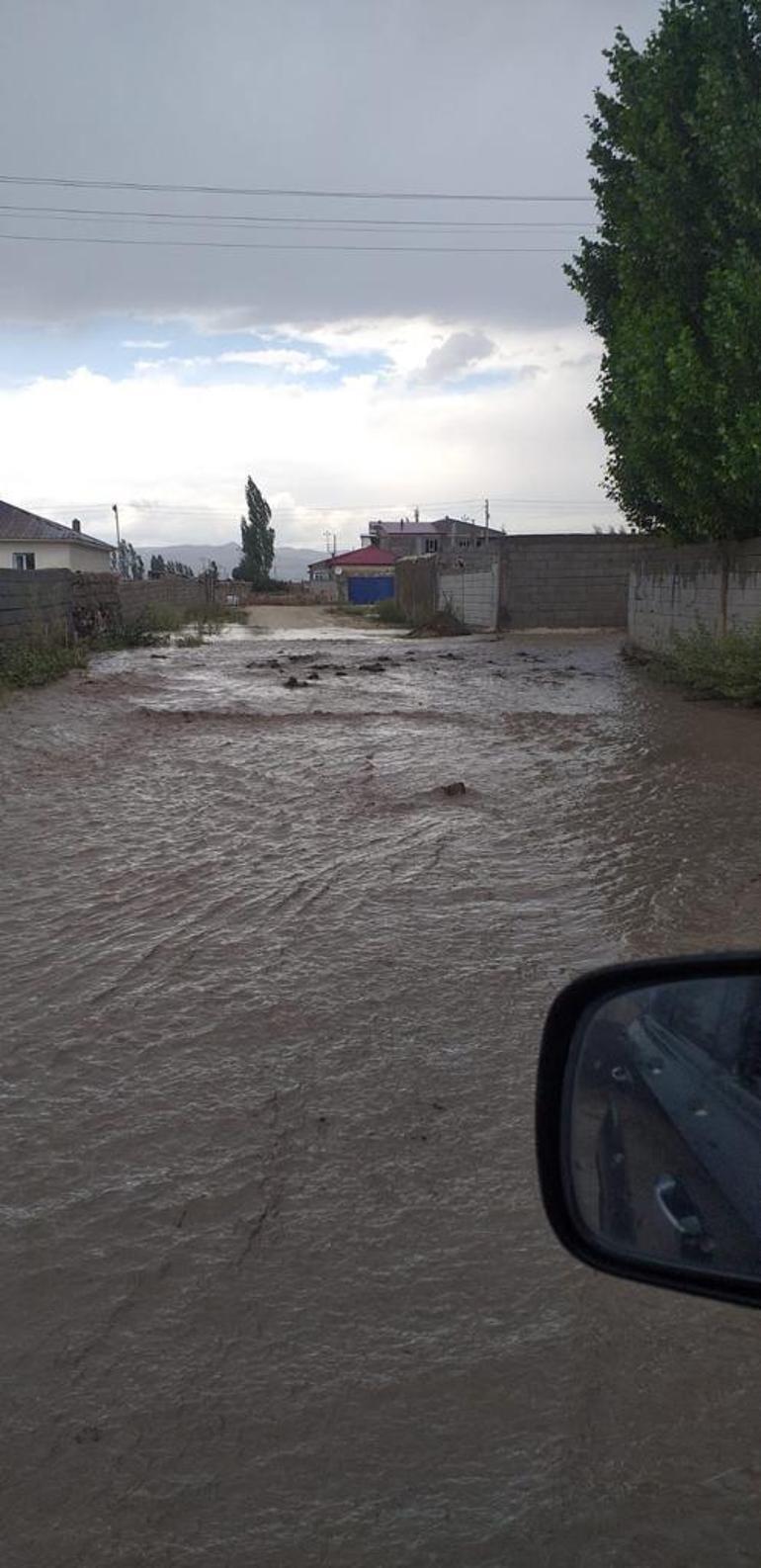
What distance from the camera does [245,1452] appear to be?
222cm

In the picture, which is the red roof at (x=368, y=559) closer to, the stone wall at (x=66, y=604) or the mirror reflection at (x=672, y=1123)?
the stone wall at (x=66, y=604)

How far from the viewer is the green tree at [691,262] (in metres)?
13.6

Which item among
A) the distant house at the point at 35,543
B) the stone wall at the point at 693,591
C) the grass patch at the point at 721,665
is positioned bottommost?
the grass patch at the point at 721,665

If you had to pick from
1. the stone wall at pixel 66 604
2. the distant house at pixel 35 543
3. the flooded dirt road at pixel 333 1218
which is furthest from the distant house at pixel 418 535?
the flooded dirt road at pixel 333 1218

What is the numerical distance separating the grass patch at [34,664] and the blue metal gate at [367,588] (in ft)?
161

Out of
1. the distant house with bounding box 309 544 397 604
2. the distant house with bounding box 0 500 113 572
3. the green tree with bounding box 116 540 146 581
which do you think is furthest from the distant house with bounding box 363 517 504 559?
the distant house with bounding box 0 500 113 572

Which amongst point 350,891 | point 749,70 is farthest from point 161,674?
point 350,891

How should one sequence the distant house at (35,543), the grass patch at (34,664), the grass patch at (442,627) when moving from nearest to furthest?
1. the grass patch at (34,664)
2. the grass patch at (442,627)
3. the distant house at (35,543)

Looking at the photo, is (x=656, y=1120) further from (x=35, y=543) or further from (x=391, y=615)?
(x=35, y=543)

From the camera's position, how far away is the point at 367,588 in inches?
2670

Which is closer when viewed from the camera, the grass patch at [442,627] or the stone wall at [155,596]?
the grass patch at [442,627]

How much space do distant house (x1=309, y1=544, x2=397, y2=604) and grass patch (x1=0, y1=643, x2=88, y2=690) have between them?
44.6 meters

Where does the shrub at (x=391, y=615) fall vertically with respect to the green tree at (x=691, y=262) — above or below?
below

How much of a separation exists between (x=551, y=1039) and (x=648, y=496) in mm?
19092
